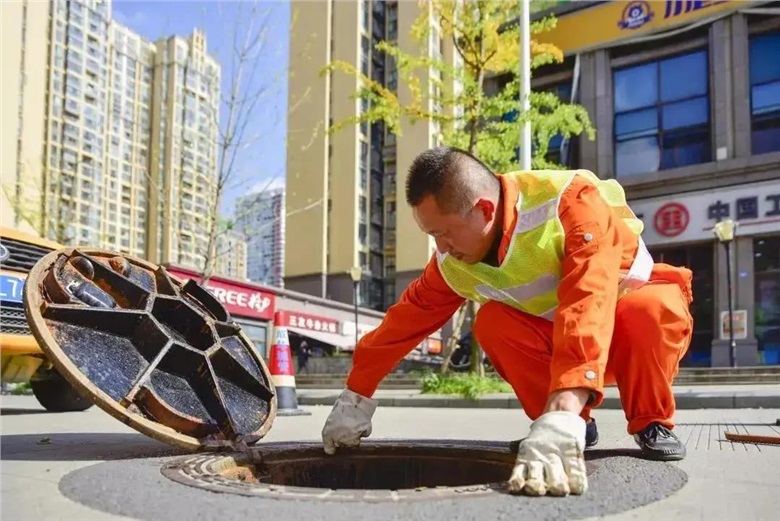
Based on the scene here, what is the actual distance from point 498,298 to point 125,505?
4.87ft

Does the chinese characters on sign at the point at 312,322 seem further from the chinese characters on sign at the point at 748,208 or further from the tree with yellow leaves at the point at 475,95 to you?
the tree with yellow leaves at the point at 475,95

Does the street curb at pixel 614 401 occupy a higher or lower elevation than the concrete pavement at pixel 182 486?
lower

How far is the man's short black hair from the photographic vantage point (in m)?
2.34

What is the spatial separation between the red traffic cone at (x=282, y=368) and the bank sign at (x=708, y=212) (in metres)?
15.7

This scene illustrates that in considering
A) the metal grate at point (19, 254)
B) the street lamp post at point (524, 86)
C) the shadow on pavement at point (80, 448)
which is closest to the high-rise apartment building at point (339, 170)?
the street lamp post at point (524, 86)

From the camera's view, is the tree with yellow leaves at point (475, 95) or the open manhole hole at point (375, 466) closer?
the open manhole hole at point (375, 466)

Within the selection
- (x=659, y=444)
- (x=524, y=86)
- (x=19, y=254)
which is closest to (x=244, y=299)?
(x=524, y=86)

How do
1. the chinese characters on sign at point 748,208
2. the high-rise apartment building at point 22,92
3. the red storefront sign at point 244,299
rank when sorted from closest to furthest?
1. the chinese characters on sign at point 748,208
2. the red storefront sign at point 244,299
3. the high-rise apartment building at point 22,92

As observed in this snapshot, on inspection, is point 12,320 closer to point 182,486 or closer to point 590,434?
point 182,486

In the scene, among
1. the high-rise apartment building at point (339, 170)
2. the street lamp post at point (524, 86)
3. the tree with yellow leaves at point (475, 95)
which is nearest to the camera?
the street lamp post at point (524, 86)

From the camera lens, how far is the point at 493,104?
10.9 meters

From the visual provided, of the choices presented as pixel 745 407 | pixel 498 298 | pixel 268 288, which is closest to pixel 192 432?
pixel 498 298

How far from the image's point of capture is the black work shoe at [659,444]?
2541 millimetres

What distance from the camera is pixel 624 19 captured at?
70.6ft
